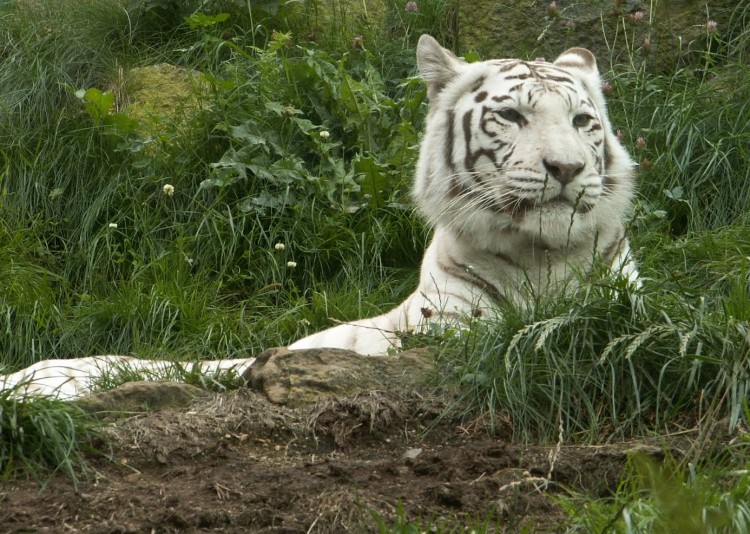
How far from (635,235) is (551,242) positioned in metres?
1.32

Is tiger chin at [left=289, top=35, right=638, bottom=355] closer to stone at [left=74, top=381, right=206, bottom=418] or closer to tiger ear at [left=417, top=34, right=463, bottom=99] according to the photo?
tiger ear at [left=417, top=34, right=463, bottom=99]

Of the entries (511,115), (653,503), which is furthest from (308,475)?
(511,115)

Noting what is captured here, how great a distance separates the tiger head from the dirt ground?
135 cm

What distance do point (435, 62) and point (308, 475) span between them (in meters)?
2.91

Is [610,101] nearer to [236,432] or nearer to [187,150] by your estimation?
[187,150]

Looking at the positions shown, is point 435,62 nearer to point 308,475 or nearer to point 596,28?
point 596,28

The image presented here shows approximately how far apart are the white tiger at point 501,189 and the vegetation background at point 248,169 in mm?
534

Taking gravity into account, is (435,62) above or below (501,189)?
above

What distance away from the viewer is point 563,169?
477cm

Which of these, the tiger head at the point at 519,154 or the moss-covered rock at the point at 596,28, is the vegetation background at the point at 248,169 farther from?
the tiger head at the point at 519,154

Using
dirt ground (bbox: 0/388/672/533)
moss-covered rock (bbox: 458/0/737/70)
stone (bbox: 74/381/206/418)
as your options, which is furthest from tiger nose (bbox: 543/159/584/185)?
moss-covered rock (bbox: 458/0/737/70)

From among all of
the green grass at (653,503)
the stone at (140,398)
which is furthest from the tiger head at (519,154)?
the green grass at (653,503)

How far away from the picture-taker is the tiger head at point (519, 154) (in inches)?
191

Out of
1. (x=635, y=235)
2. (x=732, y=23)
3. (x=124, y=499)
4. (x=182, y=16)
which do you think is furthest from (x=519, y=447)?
(x=182, y=16)
